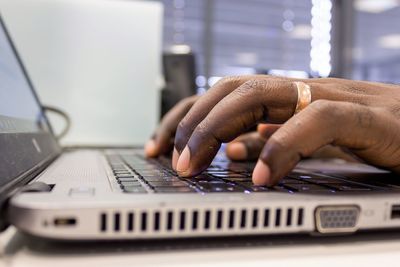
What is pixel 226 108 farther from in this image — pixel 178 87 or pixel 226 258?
pixel 178 87

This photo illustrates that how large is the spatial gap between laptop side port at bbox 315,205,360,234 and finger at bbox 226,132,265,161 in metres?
0.46

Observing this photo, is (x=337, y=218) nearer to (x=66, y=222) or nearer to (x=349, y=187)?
(x=349, y=187)

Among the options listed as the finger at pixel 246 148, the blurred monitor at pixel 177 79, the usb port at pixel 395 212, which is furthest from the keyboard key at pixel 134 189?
the blurred monitor at pixel 177 79

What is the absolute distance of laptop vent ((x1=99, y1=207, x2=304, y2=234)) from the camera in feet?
0.98

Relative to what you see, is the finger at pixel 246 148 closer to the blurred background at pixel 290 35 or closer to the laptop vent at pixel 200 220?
the laptop vent at pixel 200 220

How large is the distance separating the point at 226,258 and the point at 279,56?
13.6 feet

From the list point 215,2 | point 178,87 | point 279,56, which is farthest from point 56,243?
point 279,56

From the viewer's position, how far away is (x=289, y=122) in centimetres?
39

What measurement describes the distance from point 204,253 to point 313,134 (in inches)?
5.8

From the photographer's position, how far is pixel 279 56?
4301 millimetres

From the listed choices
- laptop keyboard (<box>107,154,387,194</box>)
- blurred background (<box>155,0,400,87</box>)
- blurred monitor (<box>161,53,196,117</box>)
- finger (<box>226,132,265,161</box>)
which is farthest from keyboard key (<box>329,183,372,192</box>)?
blurred background (<box>155,0,400,87</box>)

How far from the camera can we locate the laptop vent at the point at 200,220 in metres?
0.30

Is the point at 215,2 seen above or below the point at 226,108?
above

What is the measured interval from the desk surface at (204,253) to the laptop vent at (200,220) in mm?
17
